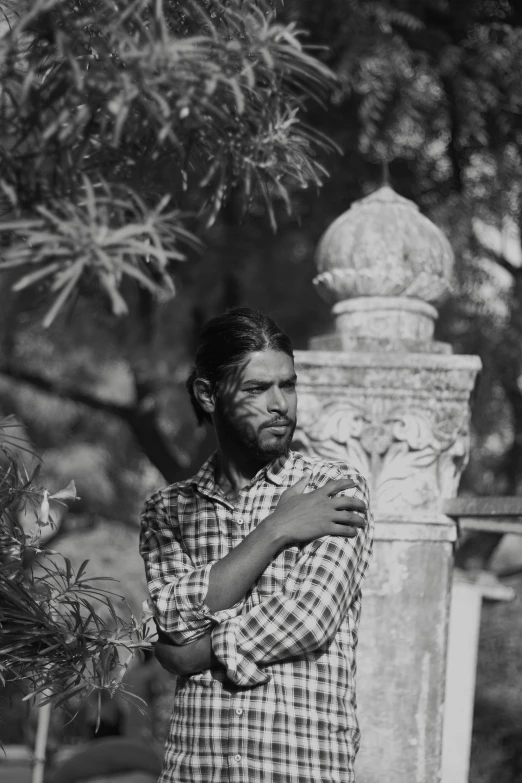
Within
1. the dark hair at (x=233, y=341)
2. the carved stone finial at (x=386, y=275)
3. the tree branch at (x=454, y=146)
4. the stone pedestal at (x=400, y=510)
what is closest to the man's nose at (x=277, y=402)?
the dark hair at (x=233, y=341)

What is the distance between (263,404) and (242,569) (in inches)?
14.2

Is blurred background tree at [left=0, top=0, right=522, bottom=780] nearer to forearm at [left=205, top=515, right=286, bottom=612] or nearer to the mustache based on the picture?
the mustache

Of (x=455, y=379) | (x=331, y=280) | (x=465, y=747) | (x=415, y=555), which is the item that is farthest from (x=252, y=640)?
(x=465, y=747)

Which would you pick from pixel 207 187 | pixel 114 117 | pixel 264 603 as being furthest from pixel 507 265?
pixel 114 117

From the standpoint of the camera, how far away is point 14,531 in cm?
238

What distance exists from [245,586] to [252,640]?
11 cm

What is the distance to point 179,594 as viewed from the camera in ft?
7.07

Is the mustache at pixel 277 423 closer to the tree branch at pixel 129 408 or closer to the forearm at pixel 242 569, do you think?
the forearm at pixel 242 569

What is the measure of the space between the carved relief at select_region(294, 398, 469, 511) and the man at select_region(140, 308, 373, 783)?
0.83 m

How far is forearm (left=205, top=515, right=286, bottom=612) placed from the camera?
2.11 meters

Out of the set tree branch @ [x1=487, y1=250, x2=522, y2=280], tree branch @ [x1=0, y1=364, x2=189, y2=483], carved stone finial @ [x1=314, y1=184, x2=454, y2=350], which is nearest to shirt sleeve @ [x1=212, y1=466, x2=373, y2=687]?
carved stone finial @ [x1=314, y1=184, x2=454, y2=350]

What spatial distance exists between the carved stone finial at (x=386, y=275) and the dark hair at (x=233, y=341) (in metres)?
0.99

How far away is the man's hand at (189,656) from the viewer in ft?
7.07

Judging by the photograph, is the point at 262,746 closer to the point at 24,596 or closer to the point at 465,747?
the point at 24,596
